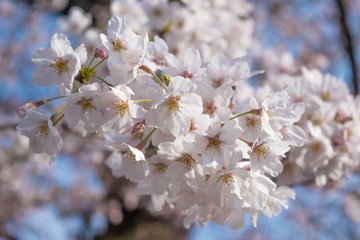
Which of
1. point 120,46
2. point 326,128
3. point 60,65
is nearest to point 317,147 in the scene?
point 326,128

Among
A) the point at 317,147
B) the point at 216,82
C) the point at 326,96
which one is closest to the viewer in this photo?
the point at 216,82

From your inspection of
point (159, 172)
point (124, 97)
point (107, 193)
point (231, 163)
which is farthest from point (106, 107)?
point (107, 193)

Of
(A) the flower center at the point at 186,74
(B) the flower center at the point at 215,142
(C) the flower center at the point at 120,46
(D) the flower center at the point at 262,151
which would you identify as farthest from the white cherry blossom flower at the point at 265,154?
(C) the flower center at the point at 120,46

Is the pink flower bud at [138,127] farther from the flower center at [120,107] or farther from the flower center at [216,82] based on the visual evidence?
the flower center at [216,82]

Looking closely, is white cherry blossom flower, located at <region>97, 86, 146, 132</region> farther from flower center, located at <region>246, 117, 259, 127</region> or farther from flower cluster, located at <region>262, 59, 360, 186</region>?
flower cluster, located at <region>262, 59, 360, 186</region>

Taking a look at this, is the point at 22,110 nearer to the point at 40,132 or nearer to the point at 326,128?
the point at 40,132

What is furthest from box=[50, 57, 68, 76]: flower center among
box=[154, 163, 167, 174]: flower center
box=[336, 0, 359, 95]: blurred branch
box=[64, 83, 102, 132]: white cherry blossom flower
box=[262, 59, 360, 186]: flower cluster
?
box=[336, 0, 359, 95]: blurred branch

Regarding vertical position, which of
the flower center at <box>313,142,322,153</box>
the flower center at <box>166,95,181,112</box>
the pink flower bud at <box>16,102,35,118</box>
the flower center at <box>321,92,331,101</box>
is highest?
the flower center at <box>166,95,181,112</box>

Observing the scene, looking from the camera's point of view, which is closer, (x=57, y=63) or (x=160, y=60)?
(x=57, y=63)
